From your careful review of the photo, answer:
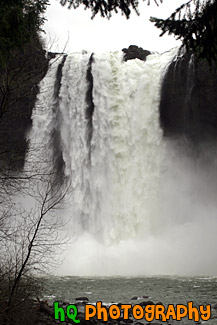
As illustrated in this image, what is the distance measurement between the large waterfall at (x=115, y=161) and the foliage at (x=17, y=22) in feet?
49.7

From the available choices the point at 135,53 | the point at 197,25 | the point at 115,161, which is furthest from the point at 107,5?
the point at 135,53

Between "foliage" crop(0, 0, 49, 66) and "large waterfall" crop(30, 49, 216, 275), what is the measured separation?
49.7 feet

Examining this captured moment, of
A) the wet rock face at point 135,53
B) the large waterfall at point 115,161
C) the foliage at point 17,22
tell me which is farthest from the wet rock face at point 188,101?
the foliage at point 17,22

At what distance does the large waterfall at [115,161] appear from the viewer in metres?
21.6

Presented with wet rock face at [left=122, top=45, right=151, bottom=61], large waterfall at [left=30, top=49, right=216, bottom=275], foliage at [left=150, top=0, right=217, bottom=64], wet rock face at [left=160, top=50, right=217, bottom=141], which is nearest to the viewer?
foliage at [left=150, top=0, right=217, bottom=64]

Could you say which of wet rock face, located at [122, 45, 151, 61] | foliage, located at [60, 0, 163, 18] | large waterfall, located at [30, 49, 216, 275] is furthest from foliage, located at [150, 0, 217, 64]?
wet rock face, located at [122, 45, 151, 61]

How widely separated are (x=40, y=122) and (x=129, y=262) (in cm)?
1221

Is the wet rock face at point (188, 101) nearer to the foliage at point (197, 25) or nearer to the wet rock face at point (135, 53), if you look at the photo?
the wet rock face at point (135, 53)

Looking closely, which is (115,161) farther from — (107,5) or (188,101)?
(107,5)

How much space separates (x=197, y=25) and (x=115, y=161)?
19348 millimetres

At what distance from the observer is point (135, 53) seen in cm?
2838

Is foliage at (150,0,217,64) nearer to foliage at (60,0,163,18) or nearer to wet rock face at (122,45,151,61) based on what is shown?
foliage at (60,0,163,18)

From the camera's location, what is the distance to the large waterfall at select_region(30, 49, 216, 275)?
21.6 meters

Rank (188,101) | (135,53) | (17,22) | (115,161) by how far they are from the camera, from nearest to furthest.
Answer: (17,22) → (115,161) → (188,101) → (135,53)
